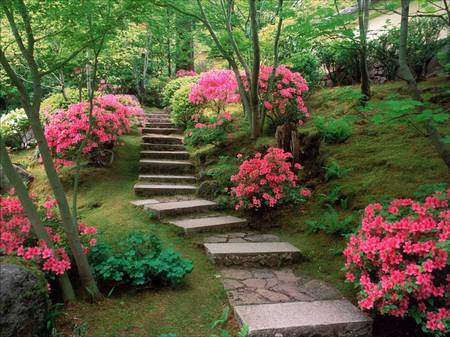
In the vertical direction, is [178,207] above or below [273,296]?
above

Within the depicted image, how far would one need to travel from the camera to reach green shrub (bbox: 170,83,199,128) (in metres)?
10.3

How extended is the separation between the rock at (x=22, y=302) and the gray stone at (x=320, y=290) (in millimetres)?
2476

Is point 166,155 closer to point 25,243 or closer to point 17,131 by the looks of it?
point 17,131

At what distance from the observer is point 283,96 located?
305 inches

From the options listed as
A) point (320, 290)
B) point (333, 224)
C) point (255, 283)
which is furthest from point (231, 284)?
point (333, 224)

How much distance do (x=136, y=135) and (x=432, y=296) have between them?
9081 mm

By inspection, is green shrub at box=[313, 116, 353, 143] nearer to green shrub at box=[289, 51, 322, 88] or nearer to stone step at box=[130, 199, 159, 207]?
green shrub at box=[289, 51, 322, 88]

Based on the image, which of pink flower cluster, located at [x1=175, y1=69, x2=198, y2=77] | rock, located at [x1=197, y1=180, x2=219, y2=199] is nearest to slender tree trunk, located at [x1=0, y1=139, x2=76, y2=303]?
rock, located at [x1=197, y1=180, x2=219, y2=199]

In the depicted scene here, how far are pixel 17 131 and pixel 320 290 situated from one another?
33.3 ft

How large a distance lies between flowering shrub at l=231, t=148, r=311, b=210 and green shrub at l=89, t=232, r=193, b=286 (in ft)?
6.43

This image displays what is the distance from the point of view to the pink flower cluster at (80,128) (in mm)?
7242

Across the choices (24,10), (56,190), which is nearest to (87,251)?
(56,190)

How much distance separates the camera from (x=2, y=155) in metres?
3.11

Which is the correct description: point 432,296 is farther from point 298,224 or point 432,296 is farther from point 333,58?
point 333,58
